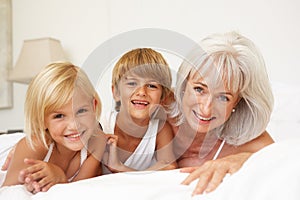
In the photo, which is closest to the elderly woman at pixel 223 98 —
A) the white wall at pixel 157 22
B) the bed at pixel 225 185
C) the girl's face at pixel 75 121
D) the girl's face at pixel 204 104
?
the girl's face at pixel 204 104

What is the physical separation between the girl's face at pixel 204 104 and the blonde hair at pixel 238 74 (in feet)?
0.06

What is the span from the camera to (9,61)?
9.53ft

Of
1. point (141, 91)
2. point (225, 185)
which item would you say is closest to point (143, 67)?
point (141, 91)

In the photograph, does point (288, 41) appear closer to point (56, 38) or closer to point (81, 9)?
point (81, 9)

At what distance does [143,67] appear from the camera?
1.02 meters

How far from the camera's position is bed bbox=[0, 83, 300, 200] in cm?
55

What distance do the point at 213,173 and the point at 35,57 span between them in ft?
6.67

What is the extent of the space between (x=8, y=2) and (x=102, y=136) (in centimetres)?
220

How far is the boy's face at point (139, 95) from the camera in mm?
991

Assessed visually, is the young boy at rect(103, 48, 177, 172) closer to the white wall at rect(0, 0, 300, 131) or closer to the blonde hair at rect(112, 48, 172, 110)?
the blonde hair at rect(112, 48, 172, 110)

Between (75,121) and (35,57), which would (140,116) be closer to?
(75,121)

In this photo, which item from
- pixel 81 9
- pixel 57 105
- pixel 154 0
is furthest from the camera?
pixel 81 9

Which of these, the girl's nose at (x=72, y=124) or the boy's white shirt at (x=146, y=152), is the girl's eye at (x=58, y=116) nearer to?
the girl's nose at (x=72, y=124)

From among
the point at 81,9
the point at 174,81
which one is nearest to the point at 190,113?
the point at 174,81
